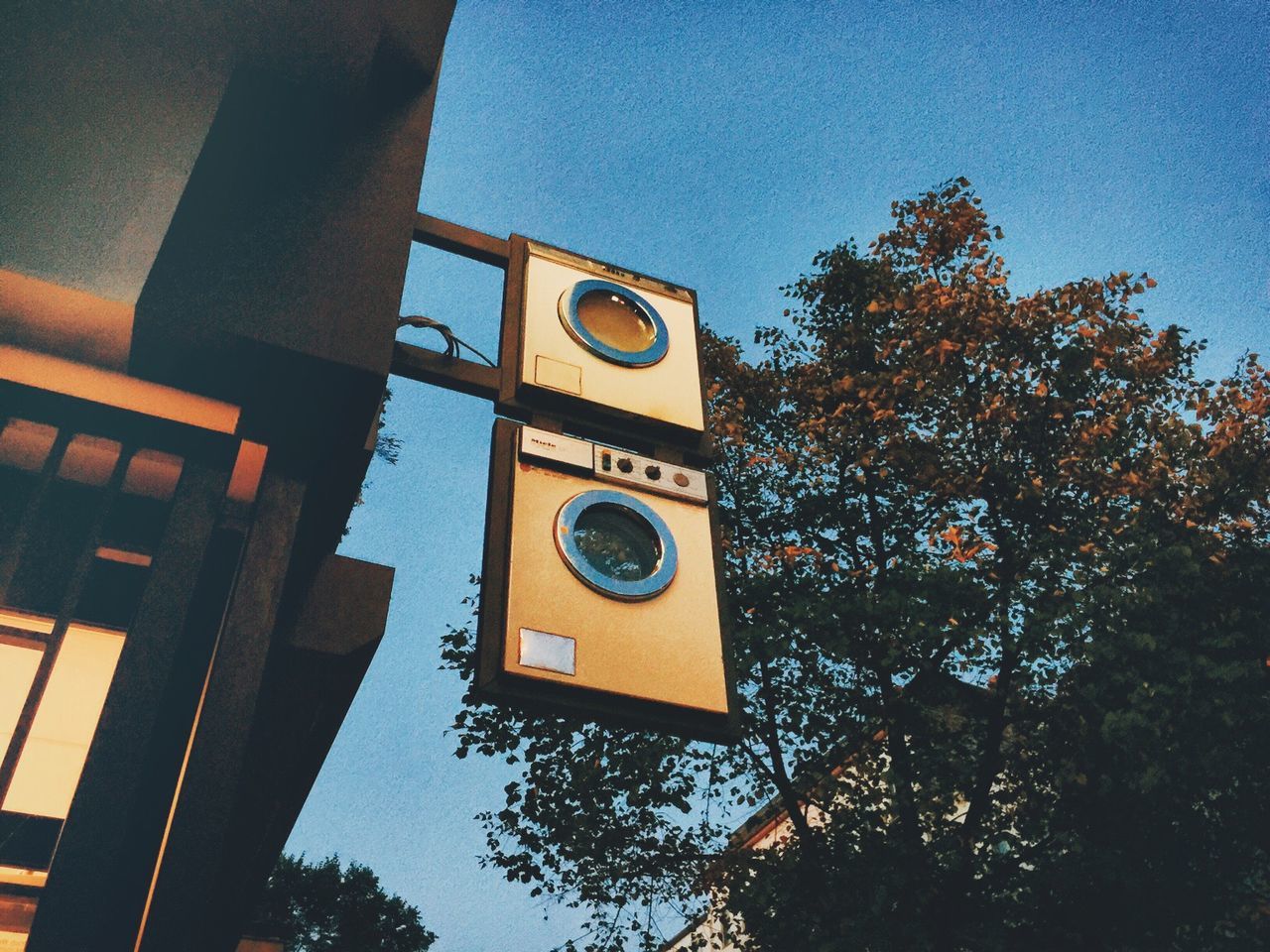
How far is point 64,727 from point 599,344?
12.4ft

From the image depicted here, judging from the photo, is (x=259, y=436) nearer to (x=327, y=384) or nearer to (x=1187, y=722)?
(x=327, y=384)

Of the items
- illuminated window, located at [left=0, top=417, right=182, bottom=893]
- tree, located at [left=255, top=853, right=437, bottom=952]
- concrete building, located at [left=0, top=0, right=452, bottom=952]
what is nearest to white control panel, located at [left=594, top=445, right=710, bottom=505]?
concrete building, located at [left=0, top=0, right=452, bottom=952]

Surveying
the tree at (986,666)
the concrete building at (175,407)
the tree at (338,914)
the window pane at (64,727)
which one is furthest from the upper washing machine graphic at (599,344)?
the tree at (338,914)

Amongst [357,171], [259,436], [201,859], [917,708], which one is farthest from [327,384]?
[917,708]

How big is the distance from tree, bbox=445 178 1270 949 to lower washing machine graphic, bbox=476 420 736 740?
6824 mm

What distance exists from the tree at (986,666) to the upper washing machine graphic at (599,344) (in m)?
6.27

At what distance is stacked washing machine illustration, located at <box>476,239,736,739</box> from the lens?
3488 mm

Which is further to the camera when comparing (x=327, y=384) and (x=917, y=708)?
(x=917, y=708)

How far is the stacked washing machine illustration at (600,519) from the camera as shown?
11.4ft

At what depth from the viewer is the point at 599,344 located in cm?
474

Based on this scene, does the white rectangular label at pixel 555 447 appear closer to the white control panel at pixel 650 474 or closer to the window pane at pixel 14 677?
the white control panel at pixel 650 474

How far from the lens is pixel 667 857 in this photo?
12430 millimetres

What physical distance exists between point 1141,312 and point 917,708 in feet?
19.7

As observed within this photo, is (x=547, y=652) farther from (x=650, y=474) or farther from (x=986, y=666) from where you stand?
(x=986, y=666)
